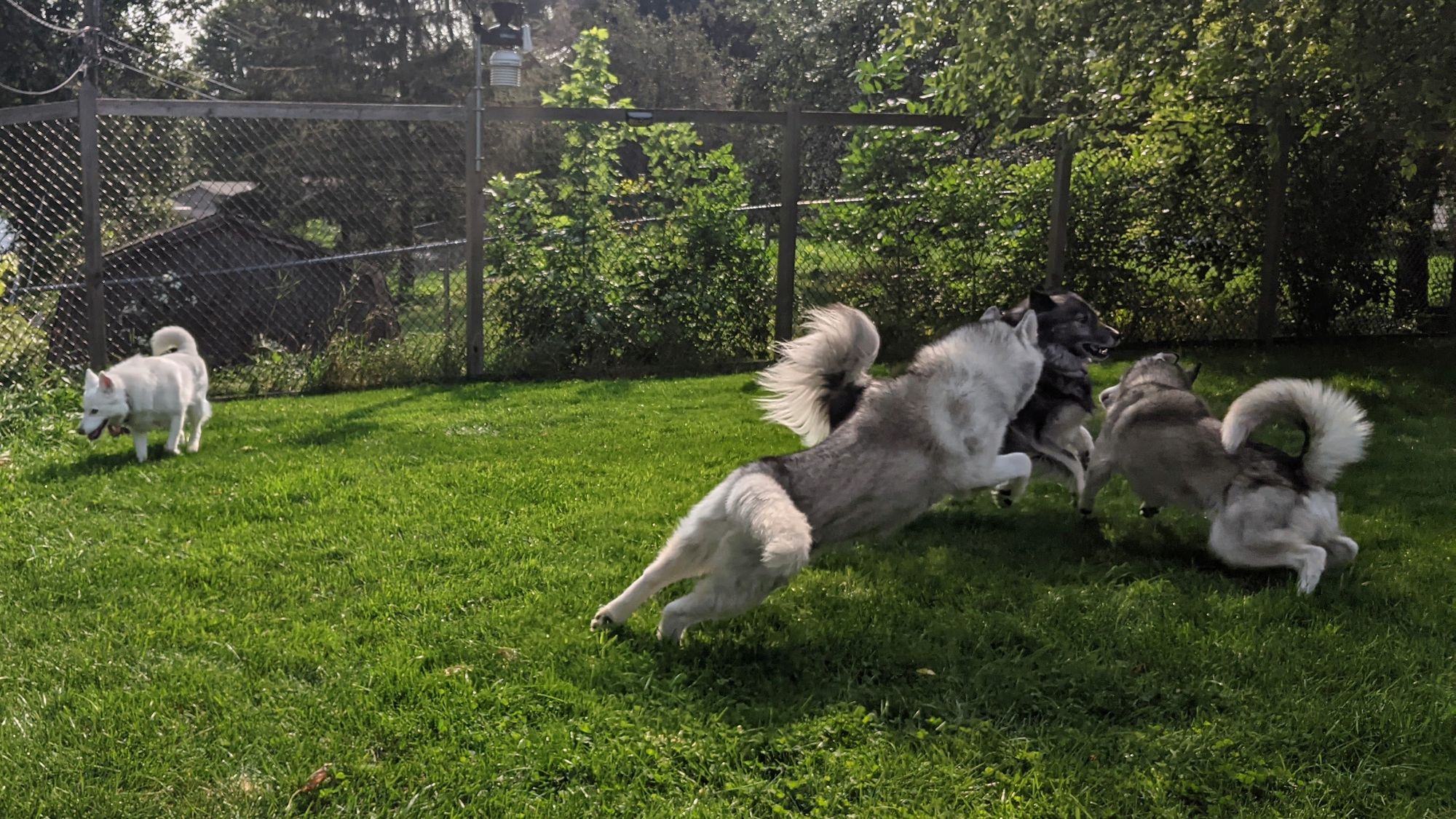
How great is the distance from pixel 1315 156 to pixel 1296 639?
8237mm

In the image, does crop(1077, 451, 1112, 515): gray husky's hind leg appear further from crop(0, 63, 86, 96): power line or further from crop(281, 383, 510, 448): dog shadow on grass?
crop(0, 63, 86, 96): power line

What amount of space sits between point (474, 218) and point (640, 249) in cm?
145

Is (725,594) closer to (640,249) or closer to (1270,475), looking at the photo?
(1270,475)

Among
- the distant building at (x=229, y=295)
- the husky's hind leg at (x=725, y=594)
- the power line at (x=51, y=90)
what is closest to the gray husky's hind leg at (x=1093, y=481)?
the husky's hind leg at (x=725, y=594)

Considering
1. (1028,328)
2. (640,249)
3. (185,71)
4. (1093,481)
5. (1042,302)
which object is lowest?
(1093,481)

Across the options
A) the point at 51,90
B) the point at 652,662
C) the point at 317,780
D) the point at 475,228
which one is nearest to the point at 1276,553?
the point at 652,662

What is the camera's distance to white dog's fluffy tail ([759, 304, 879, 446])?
4.25 metres

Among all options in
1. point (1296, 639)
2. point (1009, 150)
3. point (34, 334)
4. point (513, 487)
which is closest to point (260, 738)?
point (513, 487)

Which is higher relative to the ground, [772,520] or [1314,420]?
[1314,420]

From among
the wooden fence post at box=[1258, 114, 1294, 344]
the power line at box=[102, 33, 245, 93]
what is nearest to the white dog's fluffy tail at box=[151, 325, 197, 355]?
the wooden fence post at box=[1258, 114, 1294, 344]

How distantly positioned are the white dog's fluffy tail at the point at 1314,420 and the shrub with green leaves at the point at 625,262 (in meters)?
5.54

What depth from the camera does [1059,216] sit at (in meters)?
9.26

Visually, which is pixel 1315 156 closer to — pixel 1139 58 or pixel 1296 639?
pixel 1139 58

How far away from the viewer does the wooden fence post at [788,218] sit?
29.5 feet
